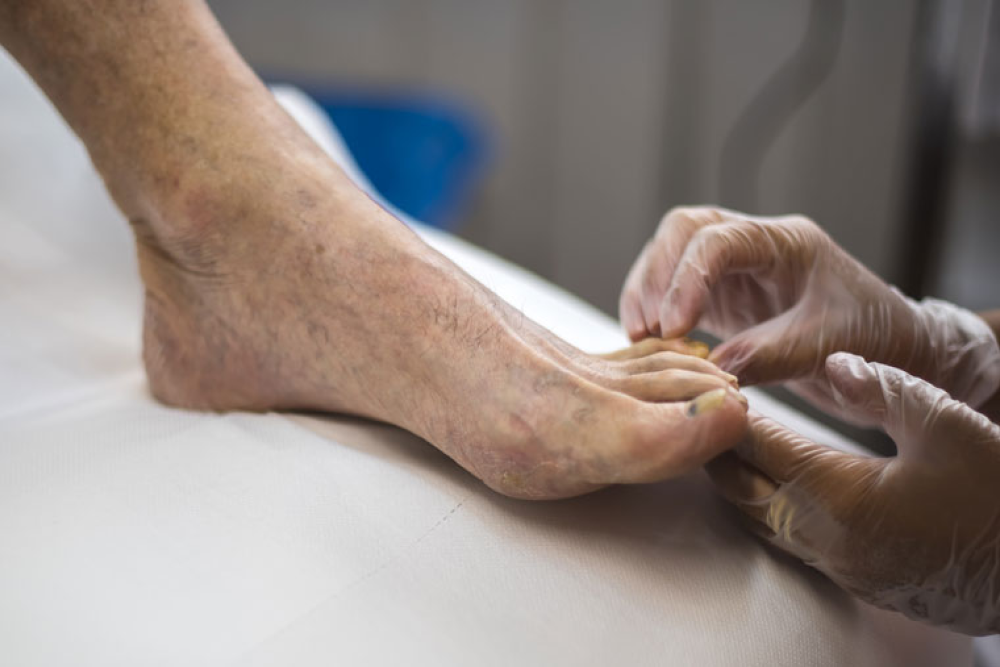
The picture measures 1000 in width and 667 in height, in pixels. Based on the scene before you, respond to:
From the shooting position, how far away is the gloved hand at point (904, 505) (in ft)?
A: 1.55

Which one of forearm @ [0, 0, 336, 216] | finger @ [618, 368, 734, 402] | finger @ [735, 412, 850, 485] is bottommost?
finger @ [735, 412, 850, 485]

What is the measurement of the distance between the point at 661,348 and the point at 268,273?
0.35 meters

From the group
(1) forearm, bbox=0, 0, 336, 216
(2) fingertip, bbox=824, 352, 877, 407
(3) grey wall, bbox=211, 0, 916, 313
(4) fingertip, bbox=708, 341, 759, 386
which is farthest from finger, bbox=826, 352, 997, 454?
(3) grey wall, bbox=211, 0, 916, 313

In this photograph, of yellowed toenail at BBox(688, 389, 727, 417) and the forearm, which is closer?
yellowed toenail at BBox(688, 389, 727, 417)

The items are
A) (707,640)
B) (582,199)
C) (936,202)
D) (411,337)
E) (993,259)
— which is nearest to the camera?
(707,640)

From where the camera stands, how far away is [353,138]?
203 centimetres

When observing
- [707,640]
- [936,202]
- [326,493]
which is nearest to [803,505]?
[707,640]

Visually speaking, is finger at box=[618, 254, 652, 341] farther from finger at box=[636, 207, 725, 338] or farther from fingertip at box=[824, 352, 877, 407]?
fingertip at box=[824, 352, 877, 407]

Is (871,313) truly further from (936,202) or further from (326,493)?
(936,202)

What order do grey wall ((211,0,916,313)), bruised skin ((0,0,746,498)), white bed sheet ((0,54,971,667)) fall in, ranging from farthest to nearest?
grey wall ((211,0,916,313))
bruised skin ((0,0,746,498))
white bed sheet ((0,54,971,667))

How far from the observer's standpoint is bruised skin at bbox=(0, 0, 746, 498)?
0.57 metres

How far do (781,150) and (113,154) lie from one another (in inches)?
64.1

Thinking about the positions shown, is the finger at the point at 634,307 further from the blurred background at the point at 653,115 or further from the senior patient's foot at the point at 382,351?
the blurred background at the point at 653,115

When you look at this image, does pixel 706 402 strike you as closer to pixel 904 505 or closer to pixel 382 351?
pixel 904 505
